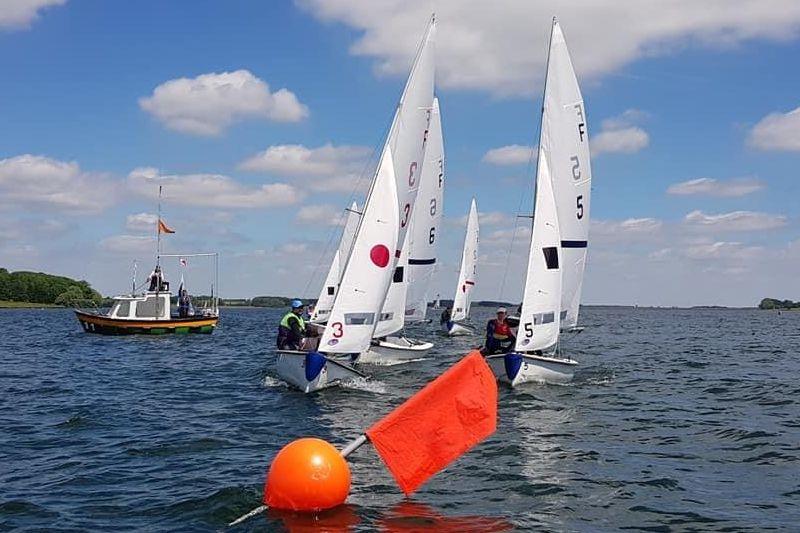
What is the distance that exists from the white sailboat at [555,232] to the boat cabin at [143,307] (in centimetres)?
2788

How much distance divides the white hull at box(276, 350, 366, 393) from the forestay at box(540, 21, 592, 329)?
863cm

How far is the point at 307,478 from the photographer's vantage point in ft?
29.1

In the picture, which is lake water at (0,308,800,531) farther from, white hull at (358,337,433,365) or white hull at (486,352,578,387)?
white hull at (358,337,433,365)

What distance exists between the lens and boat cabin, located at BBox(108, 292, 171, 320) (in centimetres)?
4531

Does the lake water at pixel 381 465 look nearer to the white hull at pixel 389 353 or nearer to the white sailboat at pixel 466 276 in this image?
the white hull at pixel 389 353

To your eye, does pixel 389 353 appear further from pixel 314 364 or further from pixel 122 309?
pixel 122 309

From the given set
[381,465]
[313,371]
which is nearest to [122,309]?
[313,371]

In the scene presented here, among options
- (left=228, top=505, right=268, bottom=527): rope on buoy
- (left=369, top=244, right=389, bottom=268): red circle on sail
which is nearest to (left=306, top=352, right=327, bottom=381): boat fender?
(left=369, top=244, right=389, bottom=268): red circle on sail

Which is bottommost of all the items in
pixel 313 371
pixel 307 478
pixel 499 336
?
pixel 307 478

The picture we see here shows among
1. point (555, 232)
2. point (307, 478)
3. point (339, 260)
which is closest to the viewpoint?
point (307, 478)

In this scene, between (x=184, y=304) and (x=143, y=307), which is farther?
(x=184, y=304)

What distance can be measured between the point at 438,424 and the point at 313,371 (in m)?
10.0

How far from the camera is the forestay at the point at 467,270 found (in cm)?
5212

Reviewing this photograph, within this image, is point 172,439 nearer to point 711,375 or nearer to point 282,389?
point 282,389
